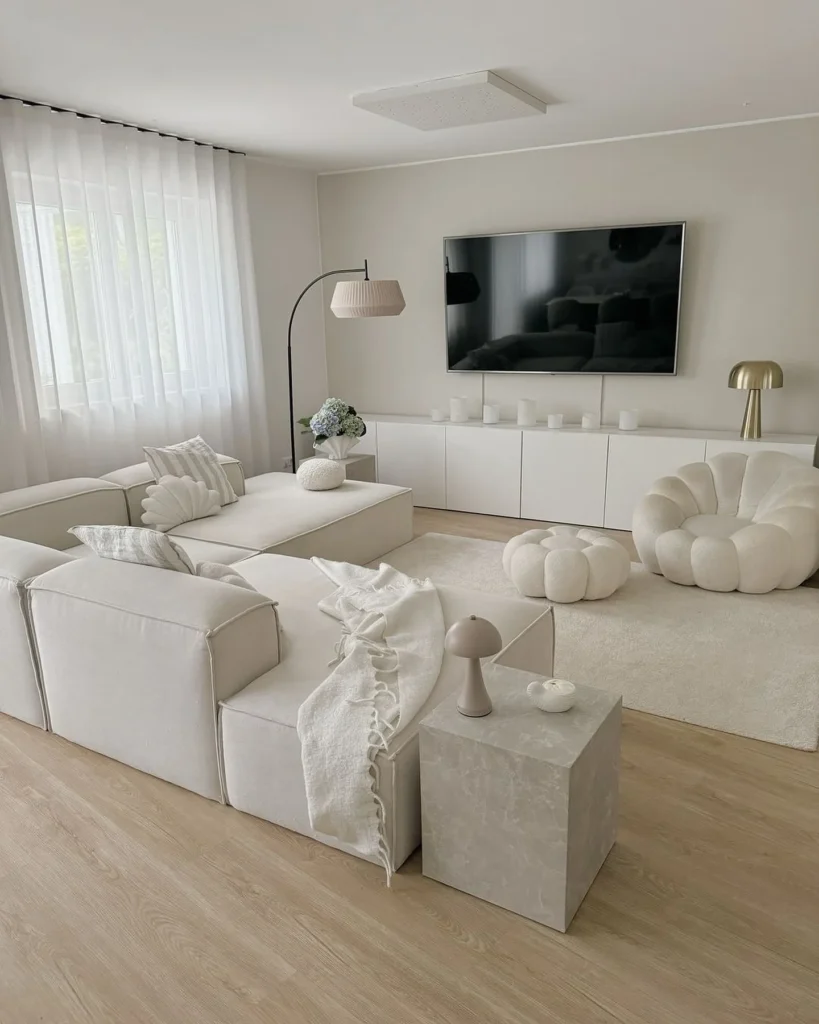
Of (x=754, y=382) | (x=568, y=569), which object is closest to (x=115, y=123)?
(x=568, y=569)

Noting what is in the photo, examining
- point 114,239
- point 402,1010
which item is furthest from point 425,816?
point 114,239

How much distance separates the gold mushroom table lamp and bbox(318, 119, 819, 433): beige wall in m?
0.26

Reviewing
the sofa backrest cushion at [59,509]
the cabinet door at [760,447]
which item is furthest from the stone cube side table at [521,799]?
the cabinet door at [760,447]

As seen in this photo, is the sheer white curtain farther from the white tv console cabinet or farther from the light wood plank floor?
the light wood plank floor

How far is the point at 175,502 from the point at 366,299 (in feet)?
5.00

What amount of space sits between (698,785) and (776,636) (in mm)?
1228

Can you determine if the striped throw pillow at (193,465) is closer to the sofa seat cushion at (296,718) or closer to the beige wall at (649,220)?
the sofa seat cushion at (296,718)

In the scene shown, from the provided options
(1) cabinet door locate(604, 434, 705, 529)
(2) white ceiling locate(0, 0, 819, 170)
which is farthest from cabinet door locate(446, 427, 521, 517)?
(2) white ceiling locate(0, 0, 819, 170)

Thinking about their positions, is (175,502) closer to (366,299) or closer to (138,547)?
(138,547)

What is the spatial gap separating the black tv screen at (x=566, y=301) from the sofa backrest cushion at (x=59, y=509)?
2776 millimetres

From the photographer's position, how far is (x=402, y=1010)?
5.36ft

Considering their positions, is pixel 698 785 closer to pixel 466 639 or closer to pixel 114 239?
pixel 466 639

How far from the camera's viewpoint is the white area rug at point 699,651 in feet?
9.09

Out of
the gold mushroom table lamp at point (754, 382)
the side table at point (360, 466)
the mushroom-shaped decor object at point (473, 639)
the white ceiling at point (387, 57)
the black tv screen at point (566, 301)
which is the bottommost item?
the side table at point (360, 466)
